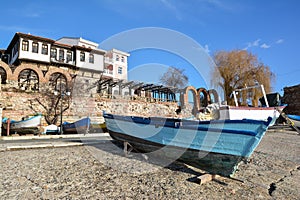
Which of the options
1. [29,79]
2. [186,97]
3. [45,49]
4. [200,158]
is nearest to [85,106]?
[29,79]

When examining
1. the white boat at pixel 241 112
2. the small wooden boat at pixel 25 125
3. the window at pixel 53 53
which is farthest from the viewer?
the window at pixel 53 53

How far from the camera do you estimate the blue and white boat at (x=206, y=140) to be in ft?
10.6

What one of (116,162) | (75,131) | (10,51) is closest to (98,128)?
(75,131)

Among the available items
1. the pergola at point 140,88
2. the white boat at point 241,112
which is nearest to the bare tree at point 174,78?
the pergola at point 140,88

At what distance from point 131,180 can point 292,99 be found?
27698 mm

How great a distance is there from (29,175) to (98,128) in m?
11.1

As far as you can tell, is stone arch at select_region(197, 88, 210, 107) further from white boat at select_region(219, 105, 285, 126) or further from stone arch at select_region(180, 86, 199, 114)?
white boat at select_region(219, 105, 285, 126)

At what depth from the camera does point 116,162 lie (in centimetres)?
444

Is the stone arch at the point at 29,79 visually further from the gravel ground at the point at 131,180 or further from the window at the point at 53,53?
the gravel ground at the point at 131,180

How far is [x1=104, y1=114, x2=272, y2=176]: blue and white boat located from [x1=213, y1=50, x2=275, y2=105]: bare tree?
1981cm

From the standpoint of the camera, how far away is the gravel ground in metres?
2.69

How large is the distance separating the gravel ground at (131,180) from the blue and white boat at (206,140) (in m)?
0.29

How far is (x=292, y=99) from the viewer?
77.0 ft

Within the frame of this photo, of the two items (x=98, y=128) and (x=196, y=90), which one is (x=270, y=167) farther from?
(x=196, y=90)
